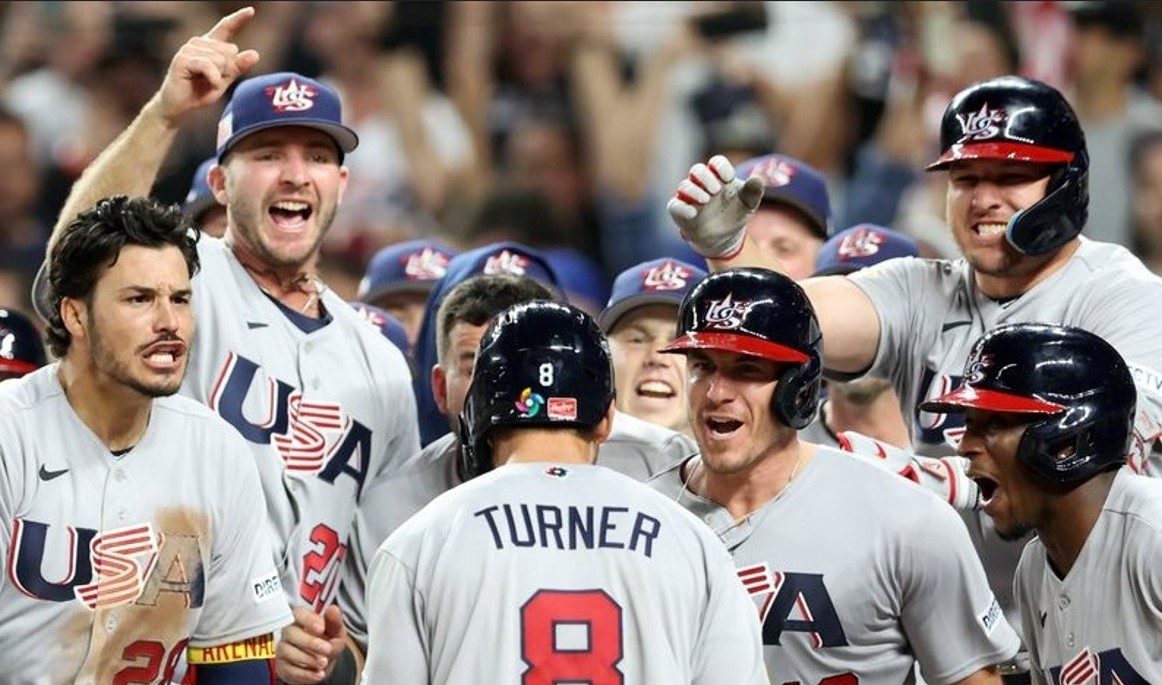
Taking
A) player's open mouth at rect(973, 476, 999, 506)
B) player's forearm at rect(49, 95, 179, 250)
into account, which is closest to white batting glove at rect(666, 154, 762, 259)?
player's open mouth at rect(973, 476, 999, 506)

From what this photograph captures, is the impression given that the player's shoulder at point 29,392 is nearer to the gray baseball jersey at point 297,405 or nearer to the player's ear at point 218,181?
the gray baseball jersey at point 297,405

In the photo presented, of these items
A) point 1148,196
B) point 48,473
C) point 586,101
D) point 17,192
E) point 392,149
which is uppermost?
point 586,101

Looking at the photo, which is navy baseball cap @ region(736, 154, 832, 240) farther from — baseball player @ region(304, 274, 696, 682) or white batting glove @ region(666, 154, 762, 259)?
white batting glove @ region(666, 154, 762, 259)

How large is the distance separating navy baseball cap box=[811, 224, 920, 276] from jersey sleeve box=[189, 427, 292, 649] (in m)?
2.22

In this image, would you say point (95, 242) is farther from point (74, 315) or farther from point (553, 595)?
point (553, 595)

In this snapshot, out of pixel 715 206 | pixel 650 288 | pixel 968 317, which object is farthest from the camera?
pixel 650 288

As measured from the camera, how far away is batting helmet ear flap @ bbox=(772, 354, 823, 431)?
167 inches

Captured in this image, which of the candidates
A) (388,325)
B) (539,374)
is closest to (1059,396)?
(539,374)

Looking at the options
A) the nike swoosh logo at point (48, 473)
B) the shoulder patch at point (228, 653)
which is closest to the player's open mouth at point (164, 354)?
the nike swoosh logo at point (48, 473)

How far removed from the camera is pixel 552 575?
3598mm

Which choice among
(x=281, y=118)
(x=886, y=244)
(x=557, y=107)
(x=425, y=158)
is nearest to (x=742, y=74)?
(x=557, y=107)

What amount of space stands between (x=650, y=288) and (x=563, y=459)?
2208 millimetres

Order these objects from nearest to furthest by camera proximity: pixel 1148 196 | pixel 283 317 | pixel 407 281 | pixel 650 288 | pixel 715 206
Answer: pixel 715 206, pixel 283 317, pixel 650 288, pixel 407 281, pixel 1148 196

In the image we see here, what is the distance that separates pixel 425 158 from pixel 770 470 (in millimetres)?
5151
